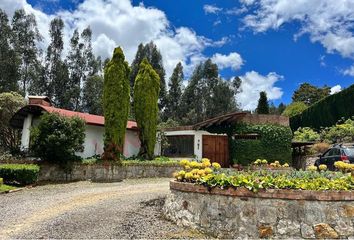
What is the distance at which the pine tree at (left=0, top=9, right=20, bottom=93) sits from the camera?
37000mm

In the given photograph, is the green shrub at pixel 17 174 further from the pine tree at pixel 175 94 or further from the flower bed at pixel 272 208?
the pine tree at pixel 175 94

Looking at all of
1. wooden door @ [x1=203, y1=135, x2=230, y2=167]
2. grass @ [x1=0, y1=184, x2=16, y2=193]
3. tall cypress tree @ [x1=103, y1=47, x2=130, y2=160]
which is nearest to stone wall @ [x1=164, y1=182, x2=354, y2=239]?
grass @ [x1=0, y1=184, x2=16, y2=193]

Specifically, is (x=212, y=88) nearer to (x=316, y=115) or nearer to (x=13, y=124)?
(x=316, y=115)

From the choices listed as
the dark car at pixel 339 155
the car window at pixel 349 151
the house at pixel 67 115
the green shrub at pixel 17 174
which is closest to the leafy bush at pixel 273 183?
the dark car at pixel 339 155

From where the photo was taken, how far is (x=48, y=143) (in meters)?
15.2

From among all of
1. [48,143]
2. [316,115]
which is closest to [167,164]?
[48,143]

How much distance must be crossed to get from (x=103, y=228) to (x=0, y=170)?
28.5 feet

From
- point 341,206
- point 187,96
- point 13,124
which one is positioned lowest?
point 341,206

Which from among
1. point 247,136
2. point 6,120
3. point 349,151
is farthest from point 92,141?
point 349,151

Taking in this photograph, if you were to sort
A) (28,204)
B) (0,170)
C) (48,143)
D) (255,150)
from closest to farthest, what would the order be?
(28,204)
(0,170)
(48,143)
(255,150)

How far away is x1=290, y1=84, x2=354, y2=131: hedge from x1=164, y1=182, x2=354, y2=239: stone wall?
2554 centimetres

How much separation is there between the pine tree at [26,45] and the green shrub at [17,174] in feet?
90.7

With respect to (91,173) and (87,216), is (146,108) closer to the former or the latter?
(91,173)

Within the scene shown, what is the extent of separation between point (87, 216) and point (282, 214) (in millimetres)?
4069
